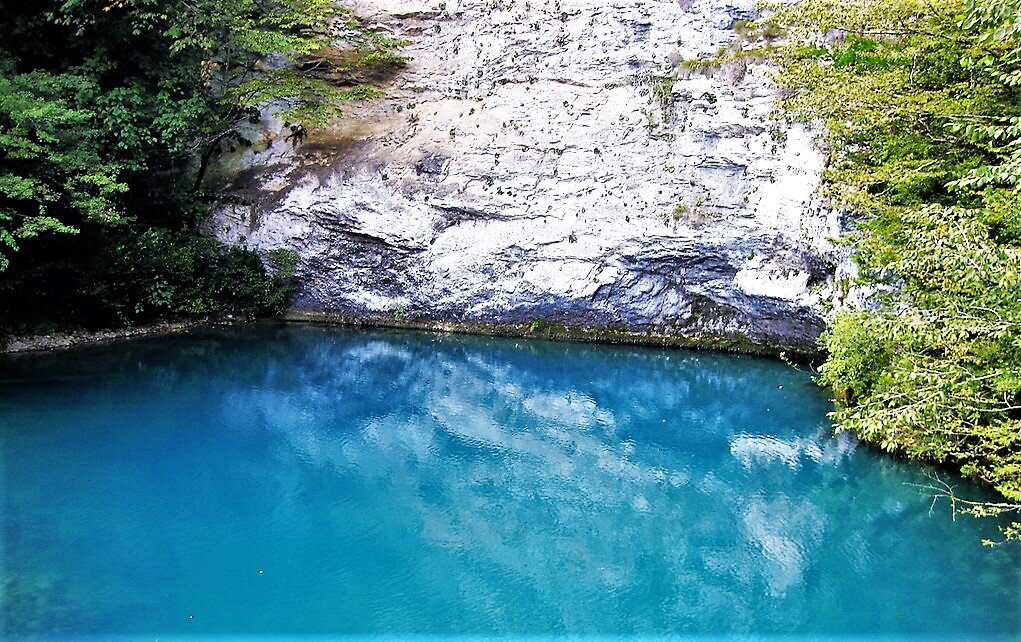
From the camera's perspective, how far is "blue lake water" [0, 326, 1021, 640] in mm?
6309

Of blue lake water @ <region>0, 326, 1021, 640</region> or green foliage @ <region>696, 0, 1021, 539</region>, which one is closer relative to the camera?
green foliage @ <region>696, 0, 1021, 539</region>

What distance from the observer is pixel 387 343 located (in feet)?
50.4

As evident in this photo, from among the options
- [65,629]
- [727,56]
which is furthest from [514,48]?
[65,629]

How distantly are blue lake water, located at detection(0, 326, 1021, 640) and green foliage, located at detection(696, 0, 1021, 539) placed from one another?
3.22 feet

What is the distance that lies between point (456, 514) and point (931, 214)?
564cm

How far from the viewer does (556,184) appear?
50.7 feet

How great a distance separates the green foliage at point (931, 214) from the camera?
6.10 meters

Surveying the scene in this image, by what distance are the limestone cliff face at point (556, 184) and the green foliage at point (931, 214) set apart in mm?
2279

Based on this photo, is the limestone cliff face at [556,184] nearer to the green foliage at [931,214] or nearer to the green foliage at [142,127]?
the green foliage at [142,127]

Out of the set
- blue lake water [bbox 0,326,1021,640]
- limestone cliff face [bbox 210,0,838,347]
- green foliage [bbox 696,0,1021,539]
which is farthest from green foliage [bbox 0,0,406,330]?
green foliage [bbox 696,0,1021,539]

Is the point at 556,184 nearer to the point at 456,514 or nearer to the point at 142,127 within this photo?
the point at 142,127

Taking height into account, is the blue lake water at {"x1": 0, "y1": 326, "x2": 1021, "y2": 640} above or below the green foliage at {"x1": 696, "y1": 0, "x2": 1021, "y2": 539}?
below

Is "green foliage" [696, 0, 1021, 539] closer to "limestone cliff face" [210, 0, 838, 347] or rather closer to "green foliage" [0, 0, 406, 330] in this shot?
"limestone cliff face" [210, 0, 838, 347]

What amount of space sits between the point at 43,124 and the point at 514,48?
369 inches
